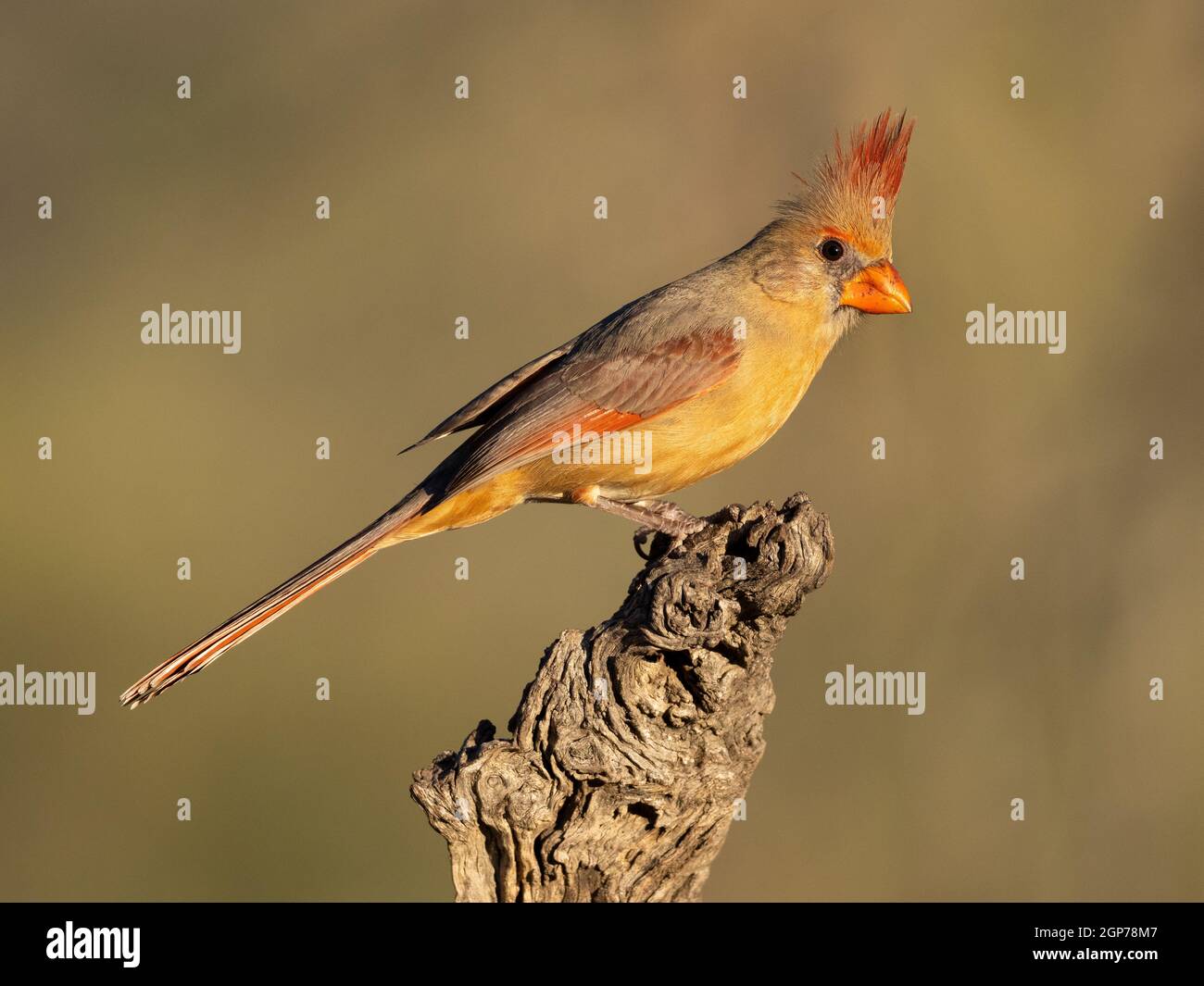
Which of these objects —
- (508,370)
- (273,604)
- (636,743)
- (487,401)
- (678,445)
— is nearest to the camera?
(636,743)

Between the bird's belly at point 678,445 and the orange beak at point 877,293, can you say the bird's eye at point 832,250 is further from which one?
the bird's belly at point 678,445

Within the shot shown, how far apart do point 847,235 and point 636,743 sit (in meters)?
2.58

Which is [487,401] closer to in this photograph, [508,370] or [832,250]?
[832,250]

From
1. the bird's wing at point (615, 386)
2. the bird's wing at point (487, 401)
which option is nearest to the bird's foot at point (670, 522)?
the bird's wing at point (615, 386)

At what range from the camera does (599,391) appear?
5.39 meters

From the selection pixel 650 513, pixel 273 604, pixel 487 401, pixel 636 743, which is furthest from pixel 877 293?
pixel 273 604

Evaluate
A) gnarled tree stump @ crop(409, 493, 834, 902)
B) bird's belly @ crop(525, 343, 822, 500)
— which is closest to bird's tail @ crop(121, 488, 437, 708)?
bird's belly @ crop(525, 343, 822, 500)

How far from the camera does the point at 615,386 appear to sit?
17.7 feet

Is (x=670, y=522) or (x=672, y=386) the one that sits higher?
(x=672, y=386)

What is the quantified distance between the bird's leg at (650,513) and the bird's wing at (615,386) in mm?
286

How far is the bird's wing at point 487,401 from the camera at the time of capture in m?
5.64

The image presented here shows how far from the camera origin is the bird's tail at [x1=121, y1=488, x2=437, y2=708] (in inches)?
192

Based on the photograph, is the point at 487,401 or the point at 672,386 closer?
the point at 672,386
